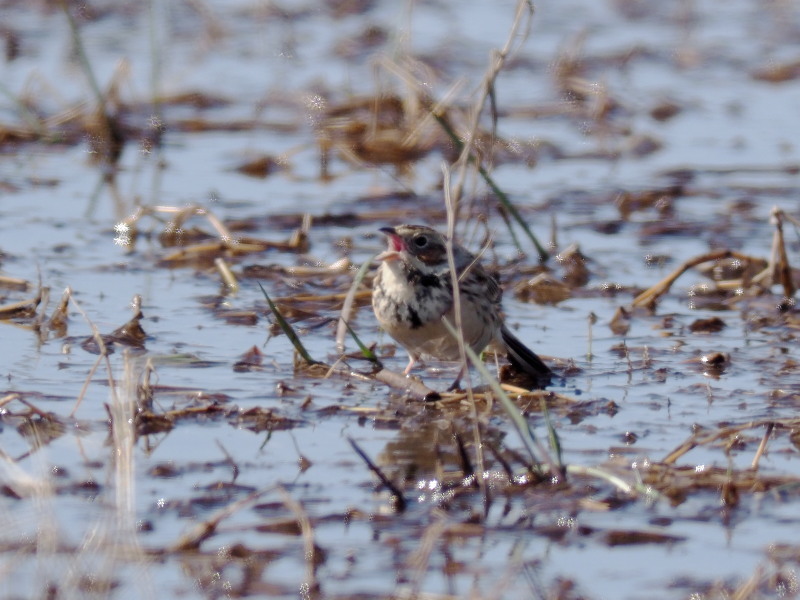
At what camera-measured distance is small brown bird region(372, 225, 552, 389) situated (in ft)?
19.7

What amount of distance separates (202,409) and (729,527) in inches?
75.0

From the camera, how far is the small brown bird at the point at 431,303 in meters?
6.02

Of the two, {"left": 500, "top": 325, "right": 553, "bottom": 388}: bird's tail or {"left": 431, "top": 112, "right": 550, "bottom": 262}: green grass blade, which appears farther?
{"left": 431, "top": 112, "right": 550, "bottom": 262}: green grass blade

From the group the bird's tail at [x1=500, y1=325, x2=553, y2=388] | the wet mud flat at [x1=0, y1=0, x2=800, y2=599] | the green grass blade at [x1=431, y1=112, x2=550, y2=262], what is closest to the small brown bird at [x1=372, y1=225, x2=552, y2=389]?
the bird's tail at [x1=500, y1=325, x2=553, y2=388]

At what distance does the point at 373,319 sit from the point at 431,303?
121 centimetres

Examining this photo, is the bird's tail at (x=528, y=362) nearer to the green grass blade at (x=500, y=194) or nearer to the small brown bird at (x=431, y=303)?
the small brown bird at (x=431, y=303)

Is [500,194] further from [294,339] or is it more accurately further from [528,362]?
[294,339]

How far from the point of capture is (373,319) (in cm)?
720

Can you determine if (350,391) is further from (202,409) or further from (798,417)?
(798,417)

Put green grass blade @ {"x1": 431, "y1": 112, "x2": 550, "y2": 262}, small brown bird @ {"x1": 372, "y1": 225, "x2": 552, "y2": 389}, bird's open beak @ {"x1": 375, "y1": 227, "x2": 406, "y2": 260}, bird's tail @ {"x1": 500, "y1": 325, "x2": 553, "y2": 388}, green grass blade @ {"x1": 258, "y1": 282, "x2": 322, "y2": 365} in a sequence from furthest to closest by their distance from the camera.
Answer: green grass blade @ {"x1": 431, "y1": 112, "x2": 550, "y2": 262}, bird's tail @ {"x1": 500, "y1": 325, "x2": 553, "y2": 388}, bird's open beak @ {"x1": 375, "y1": 227, "x2": 406, "y2": 260}, small brown bird @ {"x1": 372, "y1": 225, "x2": 552, "y2": 389}, green grass blade @ {"x1": 258, "y1": 282, "x2": 322, "y2": 365}

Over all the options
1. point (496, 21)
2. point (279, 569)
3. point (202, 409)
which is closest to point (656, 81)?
point (496, 21)

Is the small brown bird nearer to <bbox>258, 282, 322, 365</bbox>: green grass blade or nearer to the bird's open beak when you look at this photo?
the bird's open beak

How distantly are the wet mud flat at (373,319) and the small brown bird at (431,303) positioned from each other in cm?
14

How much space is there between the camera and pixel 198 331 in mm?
6789
